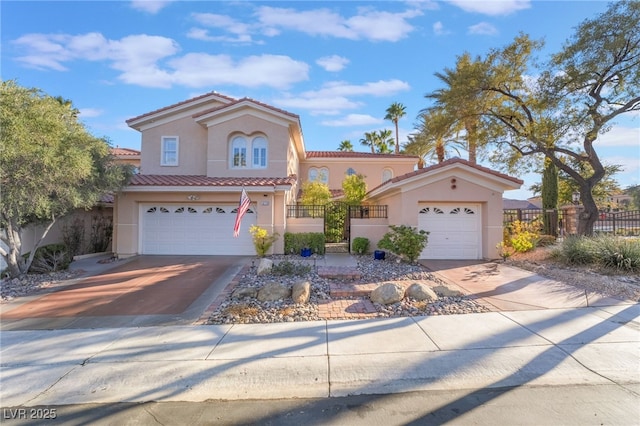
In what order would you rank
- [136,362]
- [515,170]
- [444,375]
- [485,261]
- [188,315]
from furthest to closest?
[515,170]
[485,261]
[188,315]
[136,362]
[444,375]

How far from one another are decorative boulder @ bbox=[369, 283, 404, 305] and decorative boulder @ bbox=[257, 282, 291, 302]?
2006mm

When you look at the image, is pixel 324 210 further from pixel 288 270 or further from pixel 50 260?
pixel 50 260

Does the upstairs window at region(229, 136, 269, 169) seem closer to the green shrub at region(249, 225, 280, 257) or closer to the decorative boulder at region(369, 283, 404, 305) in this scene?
the green shrub at region(249, 225, 280, 257)

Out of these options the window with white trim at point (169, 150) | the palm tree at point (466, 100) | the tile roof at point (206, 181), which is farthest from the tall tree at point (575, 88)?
the window with white trim at point (169, 150)

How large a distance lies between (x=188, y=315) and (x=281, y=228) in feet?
25.7

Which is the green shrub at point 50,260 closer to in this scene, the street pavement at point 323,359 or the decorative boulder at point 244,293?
the street pavement at point 323,359

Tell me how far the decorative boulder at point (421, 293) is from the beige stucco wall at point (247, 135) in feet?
32.2

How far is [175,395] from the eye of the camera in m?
3.87

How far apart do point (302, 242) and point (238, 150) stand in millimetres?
5702

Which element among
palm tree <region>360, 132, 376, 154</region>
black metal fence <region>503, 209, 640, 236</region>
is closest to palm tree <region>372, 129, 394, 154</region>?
palm tree <region>360, 132, 376, 154</region>

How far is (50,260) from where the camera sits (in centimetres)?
1099

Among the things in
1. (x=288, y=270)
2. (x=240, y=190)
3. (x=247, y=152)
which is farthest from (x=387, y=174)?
(x=288, y=270)

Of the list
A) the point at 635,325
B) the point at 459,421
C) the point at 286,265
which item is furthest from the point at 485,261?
the point at 459,421

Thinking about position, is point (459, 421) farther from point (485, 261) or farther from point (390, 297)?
point (485, 261)
